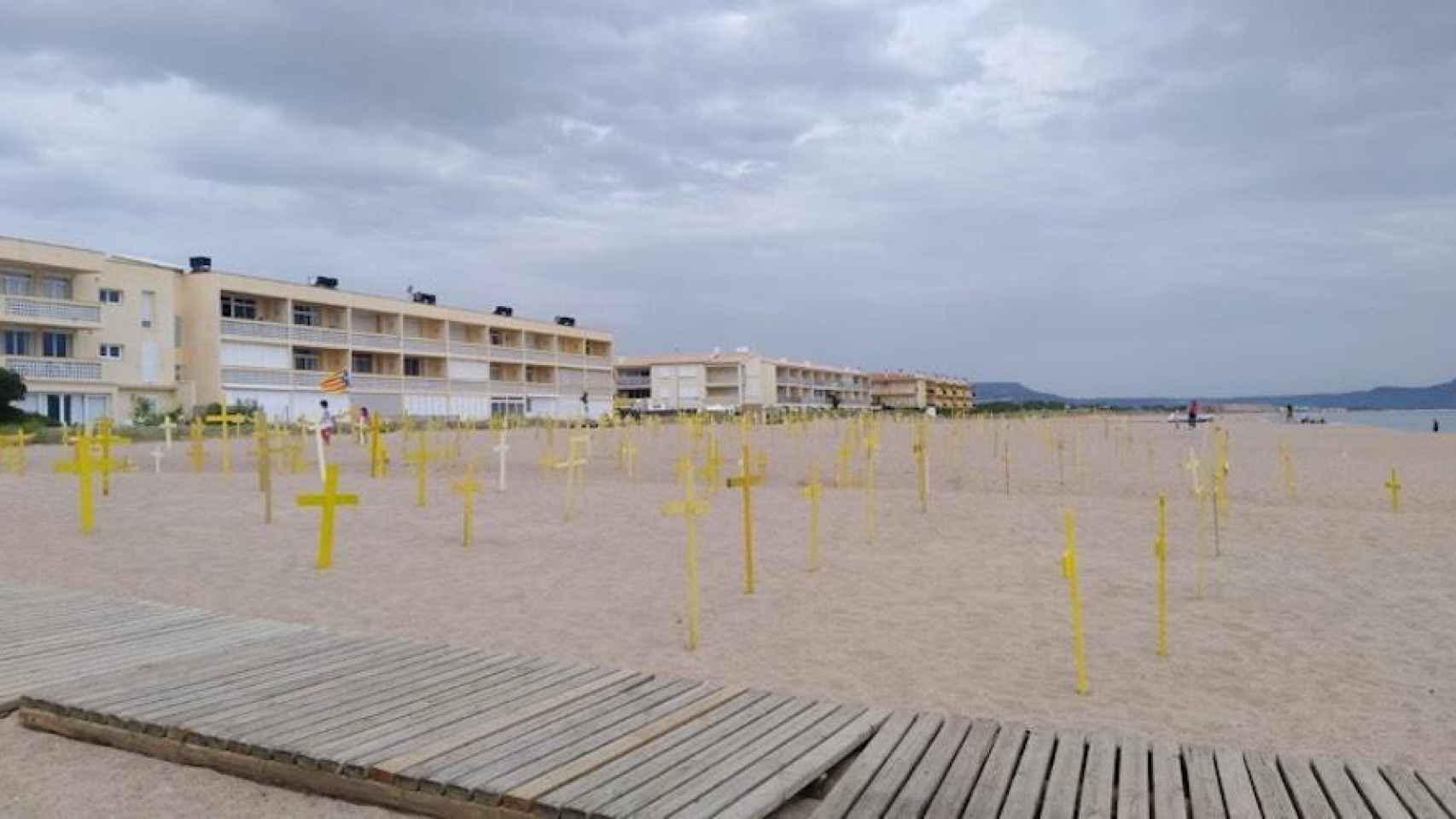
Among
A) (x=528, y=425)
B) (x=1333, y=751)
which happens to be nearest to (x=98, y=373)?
(x=528, y=425)

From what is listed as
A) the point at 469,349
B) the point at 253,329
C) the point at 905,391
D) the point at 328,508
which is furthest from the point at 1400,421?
the point at 328,508

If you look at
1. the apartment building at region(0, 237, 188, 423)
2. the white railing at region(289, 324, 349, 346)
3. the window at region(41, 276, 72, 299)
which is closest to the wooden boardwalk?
the apartment building at region(0, 237, 188, 423)

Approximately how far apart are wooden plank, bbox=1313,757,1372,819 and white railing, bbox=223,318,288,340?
1867 inches

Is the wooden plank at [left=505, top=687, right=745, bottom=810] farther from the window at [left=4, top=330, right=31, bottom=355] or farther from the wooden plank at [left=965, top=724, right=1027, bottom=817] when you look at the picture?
the window at [left=4, top=330, right=31, bottom=355]

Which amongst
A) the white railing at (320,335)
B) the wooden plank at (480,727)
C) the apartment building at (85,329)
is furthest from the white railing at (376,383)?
the wooden plank at (480,727)

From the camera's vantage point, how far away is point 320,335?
1998 inches

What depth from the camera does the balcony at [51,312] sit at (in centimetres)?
3594

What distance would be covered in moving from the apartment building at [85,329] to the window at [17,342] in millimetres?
30

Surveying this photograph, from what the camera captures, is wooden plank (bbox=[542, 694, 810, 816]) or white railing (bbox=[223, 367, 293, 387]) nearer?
wooden plank (bbox=[542, 694, 810, 816])

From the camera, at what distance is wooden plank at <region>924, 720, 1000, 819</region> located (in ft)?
13.4

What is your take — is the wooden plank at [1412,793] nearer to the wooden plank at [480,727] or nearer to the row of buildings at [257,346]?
the wooden plank at [480,727]

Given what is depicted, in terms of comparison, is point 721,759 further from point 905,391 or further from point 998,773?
point 905,391

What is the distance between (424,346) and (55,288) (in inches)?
804

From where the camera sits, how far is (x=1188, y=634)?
841 cm
